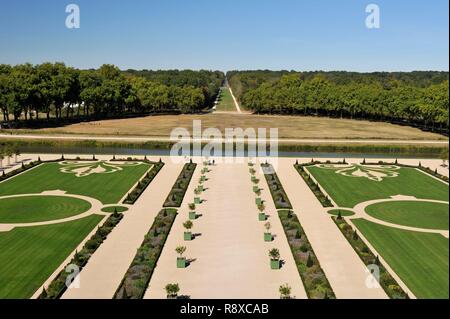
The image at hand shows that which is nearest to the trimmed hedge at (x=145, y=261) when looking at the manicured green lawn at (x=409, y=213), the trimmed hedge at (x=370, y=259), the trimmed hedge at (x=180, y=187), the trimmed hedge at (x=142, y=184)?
the trimmed hedge at (x=180, y=187)

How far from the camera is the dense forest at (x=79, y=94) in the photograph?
115 m

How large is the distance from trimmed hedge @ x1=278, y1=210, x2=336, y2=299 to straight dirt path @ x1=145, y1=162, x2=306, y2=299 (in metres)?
0.49

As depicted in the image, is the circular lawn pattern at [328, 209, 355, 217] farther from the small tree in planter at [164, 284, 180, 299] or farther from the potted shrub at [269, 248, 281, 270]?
the small tree in planter at [164, 284, 180, 299]

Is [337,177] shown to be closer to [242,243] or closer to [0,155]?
[242,243]

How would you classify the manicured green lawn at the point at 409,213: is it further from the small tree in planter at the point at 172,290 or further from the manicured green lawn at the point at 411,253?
the small tree in planter at the point at 172,290

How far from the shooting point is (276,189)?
58250mm

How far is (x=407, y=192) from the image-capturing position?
5841 cm

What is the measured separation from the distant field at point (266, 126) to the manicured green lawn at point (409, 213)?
5699cm

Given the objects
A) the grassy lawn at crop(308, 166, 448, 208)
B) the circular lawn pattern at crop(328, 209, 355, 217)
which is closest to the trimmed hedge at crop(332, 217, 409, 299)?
the circular lawn pattern at crop(328, 209, 355, 217)

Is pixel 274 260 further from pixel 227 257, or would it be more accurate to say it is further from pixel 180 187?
pixel 180 187

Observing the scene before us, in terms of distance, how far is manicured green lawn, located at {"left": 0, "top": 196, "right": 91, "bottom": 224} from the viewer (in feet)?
151

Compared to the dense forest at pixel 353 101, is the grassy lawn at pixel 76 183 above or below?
below
